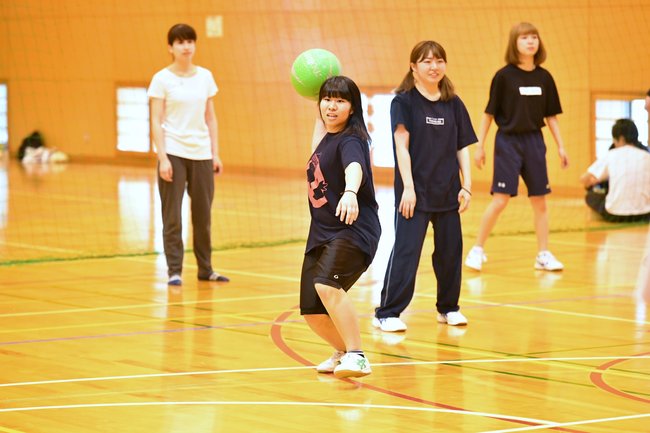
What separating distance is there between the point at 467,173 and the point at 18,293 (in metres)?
3.21

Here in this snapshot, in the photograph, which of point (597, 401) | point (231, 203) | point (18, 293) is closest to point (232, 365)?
point (597, 401)

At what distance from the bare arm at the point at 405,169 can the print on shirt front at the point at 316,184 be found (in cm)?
113

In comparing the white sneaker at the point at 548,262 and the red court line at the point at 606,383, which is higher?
the white sneaker at the point at 548,262

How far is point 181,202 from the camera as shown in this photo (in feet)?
26.6

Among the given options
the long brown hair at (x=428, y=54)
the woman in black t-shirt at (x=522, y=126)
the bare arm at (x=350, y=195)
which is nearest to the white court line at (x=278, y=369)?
the bare arm at (x=350, y=195)

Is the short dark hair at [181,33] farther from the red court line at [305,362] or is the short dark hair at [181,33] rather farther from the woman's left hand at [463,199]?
the woman's left hand at [463,199]

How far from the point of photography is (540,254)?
8.69m

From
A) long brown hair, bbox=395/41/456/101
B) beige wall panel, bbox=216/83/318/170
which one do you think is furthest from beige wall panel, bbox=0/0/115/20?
long brown hair, bbox=395/41/456/101

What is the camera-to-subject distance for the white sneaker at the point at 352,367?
199 inches

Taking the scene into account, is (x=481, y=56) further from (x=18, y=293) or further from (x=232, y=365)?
(x=232, y=365)

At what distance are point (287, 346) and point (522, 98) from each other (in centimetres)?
330

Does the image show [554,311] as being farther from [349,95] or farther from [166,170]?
[166,170]

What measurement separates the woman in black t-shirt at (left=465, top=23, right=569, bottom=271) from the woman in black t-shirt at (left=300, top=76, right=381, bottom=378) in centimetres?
326

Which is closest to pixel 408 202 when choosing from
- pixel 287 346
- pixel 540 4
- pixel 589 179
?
pixel 287 346
